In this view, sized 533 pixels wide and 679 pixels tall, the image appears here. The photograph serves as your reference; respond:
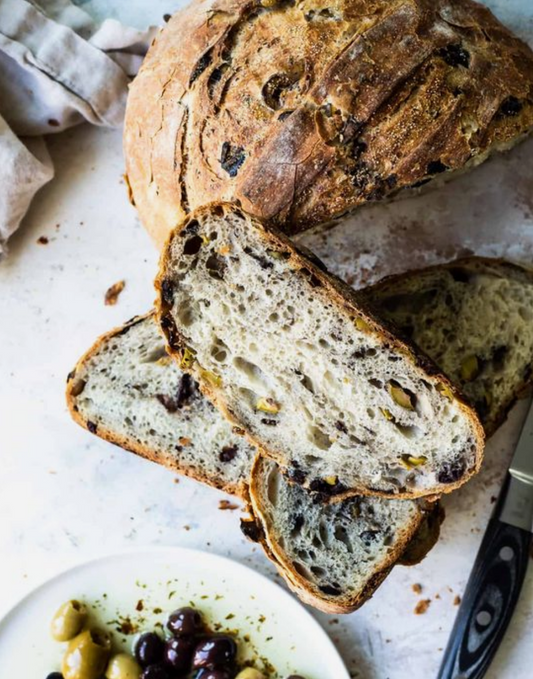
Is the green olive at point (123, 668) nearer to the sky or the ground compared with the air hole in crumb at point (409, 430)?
nearer to the ground

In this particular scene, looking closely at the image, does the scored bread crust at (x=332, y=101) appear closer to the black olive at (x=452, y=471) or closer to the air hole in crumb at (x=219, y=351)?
the air hole in crumb at (x=219, y=351)

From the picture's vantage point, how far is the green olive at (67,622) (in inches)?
110

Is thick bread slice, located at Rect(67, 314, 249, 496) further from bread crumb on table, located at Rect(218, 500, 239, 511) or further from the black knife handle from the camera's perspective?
the black knife handle

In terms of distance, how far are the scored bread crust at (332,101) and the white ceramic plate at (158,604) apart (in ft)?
3.86

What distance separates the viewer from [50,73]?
2811mm

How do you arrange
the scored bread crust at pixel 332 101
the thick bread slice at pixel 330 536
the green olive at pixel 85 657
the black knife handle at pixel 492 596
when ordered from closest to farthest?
the scored bread crust at pixel 332 101, the thick bread slice at pixel 330 536, the black knife handle at pixel 492 596, the green olive at pixel 85 657

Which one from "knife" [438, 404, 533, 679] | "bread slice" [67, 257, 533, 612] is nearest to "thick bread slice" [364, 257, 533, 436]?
"bread slice" [67, 257, 533, 612]

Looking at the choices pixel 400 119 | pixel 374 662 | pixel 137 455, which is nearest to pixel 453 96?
pixel 400 119

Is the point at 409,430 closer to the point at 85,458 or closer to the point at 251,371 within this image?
the point at 251,371

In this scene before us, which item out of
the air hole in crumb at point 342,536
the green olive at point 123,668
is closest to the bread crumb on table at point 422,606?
the air hole in crumb at point 342,536

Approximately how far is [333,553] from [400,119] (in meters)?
1.22

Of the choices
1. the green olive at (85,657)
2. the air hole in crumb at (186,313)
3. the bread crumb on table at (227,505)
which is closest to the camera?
the air hole in crumb at (186,313)

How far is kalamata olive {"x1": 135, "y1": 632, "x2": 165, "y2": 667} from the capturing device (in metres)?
2.77

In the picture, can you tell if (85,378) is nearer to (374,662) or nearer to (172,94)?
(172,94)
